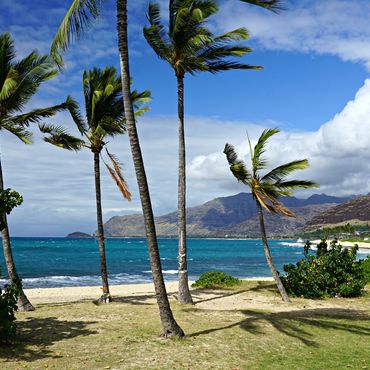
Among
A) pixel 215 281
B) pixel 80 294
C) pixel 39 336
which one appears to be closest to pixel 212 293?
pixel 215 281

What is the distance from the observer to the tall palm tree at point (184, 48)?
15.4m

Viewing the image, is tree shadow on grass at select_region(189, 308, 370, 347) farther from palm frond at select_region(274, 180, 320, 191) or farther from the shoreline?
the shoreline

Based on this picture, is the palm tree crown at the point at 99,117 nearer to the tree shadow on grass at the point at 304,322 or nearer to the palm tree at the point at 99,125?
the palm tree at the point at 99,125

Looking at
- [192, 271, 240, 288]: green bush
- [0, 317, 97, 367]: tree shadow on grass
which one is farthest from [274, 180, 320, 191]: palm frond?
[0, 317, 97, 367]: tree shadow on grass

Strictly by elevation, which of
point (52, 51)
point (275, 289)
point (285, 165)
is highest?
point (52, 51)

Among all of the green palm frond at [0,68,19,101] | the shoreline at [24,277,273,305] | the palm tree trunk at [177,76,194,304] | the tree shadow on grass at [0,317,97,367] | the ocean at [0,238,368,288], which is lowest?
the ocean at [0,238,368,288]

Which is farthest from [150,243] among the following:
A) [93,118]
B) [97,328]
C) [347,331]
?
[93,118]

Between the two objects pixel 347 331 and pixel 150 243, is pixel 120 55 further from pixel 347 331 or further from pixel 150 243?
pixel 347 331

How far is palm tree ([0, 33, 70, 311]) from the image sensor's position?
15.3m

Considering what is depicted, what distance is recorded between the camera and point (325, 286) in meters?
20.5

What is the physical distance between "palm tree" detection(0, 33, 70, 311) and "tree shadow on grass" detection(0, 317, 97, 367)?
290 cm

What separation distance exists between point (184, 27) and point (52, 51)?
6890 millimetres

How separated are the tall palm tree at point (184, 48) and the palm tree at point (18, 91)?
4.18 m

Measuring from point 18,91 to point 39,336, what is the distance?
880 cm
